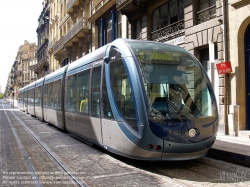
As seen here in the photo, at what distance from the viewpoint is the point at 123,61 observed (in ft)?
20.9

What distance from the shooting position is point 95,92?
304 inches

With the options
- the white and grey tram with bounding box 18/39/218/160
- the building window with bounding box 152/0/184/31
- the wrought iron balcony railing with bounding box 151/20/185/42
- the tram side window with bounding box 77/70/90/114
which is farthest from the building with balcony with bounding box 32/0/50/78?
the white and grey tram with bounding box 18/39/218/160

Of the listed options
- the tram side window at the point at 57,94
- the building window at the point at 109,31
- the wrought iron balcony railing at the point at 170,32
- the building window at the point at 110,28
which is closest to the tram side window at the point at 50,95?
the tram side window at the point at 57,94

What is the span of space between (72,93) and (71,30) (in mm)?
21627

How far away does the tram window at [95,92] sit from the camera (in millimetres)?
7508

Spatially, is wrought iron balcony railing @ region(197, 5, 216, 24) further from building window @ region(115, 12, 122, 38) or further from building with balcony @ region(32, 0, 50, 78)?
building with balcony @ region(32, 0, 50, 78)

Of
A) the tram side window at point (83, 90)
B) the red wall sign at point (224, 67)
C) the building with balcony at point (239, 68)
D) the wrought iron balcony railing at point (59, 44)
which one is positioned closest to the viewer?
the tram side window at point (83, 90)

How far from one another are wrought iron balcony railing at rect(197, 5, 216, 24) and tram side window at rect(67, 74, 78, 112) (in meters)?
6.56

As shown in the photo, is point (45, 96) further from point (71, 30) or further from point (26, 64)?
point (26, 64)

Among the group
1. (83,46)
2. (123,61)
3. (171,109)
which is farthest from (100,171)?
(83,46)

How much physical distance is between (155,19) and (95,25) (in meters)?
9.82

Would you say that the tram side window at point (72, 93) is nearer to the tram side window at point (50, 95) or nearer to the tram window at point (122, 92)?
the tram window at point (122, 92)

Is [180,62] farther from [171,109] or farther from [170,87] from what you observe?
[171,109]

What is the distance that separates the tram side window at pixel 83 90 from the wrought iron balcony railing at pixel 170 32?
7.17m
